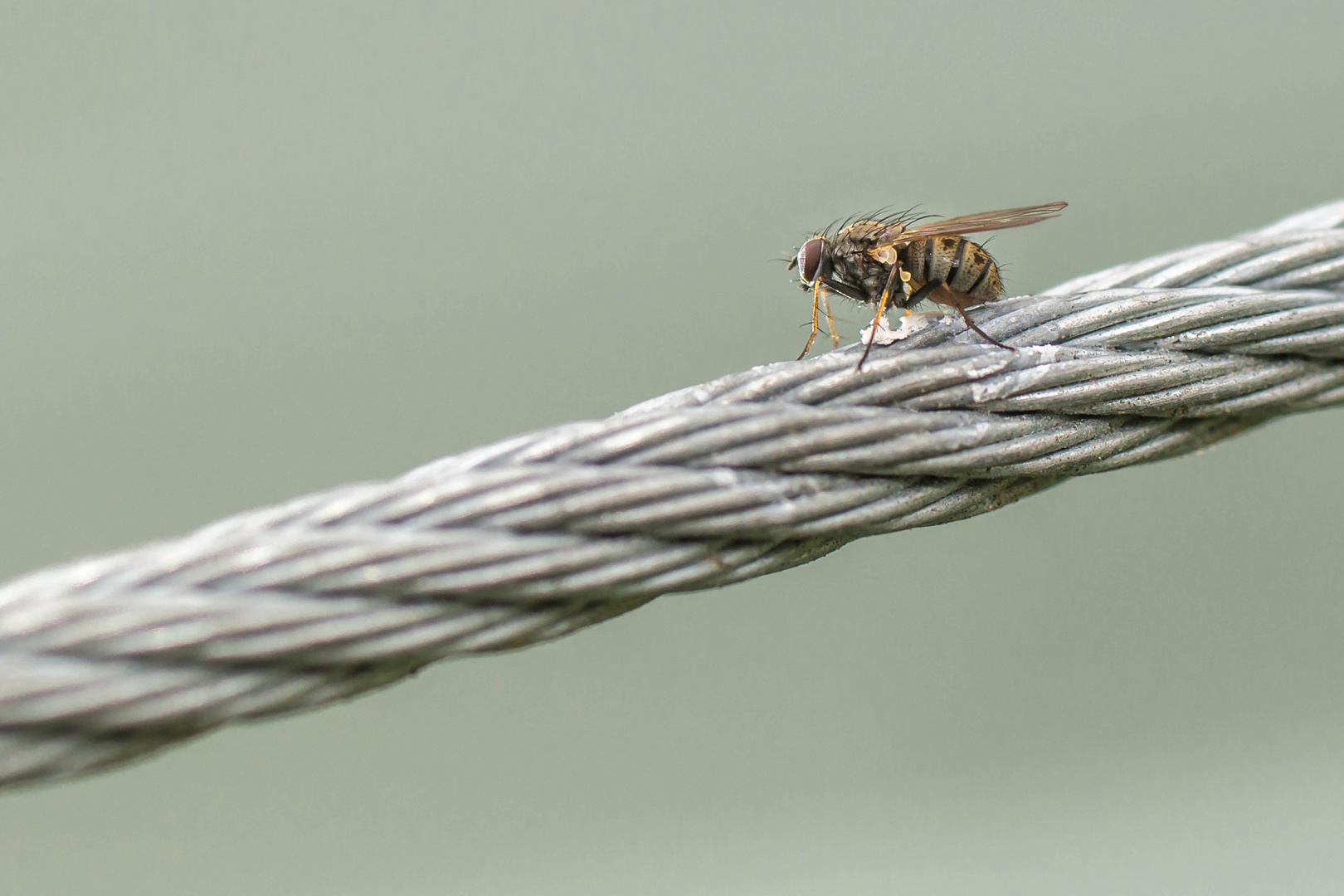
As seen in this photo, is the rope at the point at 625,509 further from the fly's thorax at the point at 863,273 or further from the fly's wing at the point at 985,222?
the fly's thorax at the point at 863,273

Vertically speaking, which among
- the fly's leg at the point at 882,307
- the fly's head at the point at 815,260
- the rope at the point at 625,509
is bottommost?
the rope at the point at 625,509

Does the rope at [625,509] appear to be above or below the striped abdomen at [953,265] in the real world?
below

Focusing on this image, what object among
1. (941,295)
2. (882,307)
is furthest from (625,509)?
(941,295)

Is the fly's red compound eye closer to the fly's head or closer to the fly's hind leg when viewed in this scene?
the fly's head

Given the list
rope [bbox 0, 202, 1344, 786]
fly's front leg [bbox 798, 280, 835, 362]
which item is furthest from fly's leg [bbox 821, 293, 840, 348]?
rope [bbox 0, 202, 1344, 786]

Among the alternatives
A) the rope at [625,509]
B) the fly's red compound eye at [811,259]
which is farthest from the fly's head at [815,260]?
the rope at [625,509]

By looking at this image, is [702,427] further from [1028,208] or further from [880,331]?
[1028,208]
